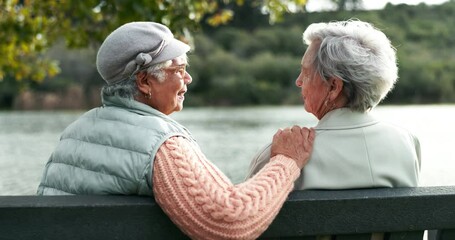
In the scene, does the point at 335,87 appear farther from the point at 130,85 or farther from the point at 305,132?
the point at 130,85

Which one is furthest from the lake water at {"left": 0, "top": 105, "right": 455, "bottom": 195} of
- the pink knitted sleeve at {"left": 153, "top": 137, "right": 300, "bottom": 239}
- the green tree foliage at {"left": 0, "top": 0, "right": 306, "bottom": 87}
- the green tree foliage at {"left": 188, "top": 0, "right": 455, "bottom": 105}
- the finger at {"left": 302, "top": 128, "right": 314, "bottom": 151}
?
the green tree foliage at {"left": 188, "top": 0, "right": 455, "bottom": 105}

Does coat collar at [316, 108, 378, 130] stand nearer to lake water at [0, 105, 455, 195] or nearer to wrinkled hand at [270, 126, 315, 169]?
wrinkled hand at [270, 126, 315, 169]

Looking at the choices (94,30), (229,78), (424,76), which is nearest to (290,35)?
(229,78)

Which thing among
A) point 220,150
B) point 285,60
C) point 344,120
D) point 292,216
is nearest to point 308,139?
point 344,120

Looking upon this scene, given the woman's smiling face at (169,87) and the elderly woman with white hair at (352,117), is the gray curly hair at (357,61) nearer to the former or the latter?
the elderly woman with white hair at (352,117)

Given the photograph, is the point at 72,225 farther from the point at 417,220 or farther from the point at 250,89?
the point at 250,89

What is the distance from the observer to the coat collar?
1.93m

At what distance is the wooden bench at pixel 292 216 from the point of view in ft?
5.00

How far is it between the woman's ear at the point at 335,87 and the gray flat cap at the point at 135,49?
0.39 metres

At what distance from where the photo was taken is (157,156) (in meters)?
1.65

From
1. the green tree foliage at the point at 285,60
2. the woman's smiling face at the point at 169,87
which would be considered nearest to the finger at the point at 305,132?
the woman's smiling face at the point at 169,87

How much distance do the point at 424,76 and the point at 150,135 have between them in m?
38.1

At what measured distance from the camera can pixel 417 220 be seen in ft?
5.45

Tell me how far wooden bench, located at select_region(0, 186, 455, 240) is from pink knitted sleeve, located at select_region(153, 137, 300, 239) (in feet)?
0.10
